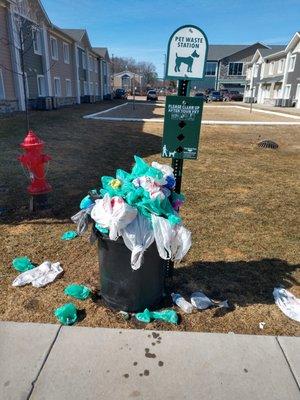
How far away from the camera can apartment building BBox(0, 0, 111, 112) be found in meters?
18.7

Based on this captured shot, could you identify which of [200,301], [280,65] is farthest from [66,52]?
[200,301]

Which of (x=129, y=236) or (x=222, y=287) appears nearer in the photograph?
(x=129, y=236)

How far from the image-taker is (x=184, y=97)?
285 centimetres

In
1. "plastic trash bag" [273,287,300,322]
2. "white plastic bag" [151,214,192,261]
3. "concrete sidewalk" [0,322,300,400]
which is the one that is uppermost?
"white plastic bag" [151,214,192,261]

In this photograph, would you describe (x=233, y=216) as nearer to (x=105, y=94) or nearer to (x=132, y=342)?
(x=132, y=342)

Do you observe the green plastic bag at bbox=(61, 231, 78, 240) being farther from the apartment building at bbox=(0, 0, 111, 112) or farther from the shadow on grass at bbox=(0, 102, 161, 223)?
the apartment building at bbox=(0, 0, 111, 112)

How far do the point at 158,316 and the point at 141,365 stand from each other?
570 millimetres

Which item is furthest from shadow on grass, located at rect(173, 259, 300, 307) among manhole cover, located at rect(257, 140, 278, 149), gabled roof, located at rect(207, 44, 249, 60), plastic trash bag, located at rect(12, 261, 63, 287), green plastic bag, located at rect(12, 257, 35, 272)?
gabled roof, located at rect(207, 44, 249, 60)

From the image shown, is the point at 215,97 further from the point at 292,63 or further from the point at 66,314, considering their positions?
the point at 66,314

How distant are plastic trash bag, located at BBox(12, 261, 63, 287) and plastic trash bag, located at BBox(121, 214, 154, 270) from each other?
4.03ft

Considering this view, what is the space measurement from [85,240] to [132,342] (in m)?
1.91

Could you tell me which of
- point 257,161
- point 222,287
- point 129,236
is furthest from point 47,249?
point 257,161

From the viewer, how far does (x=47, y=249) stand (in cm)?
410

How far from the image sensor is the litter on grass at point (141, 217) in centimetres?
265
